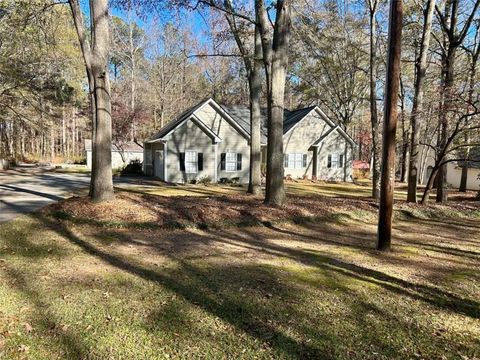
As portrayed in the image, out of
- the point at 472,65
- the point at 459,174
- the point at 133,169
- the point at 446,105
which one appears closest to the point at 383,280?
the point at 446,105

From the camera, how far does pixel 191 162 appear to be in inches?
900

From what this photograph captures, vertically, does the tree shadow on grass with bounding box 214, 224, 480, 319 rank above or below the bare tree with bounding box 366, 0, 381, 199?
below

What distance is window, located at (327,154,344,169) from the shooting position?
29141mm

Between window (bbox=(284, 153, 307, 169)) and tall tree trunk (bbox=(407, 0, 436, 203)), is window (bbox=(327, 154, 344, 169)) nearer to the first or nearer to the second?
window (bbox=(284, 153, 307, 169))

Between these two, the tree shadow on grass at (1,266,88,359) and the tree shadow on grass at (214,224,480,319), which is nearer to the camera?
the tree shadow on grass at (1,266,88,359)

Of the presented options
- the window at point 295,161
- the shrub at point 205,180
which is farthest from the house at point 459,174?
the shrub at point 205,180

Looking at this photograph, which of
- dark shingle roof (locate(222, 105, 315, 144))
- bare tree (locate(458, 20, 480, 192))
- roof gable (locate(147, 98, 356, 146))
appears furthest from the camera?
dark shingle roof (locate(222, 105, 315, 144))

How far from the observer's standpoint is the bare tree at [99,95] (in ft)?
33.9

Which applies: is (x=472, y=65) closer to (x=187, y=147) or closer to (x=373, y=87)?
(x=373, y=87)

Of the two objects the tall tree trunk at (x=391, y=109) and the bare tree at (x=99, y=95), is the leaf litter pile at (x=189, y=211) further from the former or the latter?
the tall tree trunk at (x=391, y=109)

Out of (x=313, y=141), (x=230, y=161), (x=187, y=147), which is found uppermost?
(x=313, y=141)

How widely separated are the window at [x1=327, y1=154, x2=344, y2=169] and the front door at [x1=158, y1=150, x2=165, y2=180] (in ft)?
45.4

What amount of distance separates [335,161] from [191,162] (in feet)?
42.4

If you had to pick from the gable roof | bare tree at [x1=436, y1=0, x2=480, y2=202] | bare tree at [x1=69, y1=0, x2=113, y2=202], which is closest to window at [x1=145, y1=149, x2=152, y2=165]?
the gable roof
